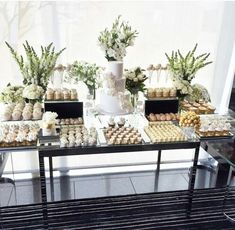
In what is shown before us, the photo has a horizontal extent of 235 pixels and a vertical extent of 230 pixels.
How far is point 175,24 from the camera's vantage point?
3.22 metres

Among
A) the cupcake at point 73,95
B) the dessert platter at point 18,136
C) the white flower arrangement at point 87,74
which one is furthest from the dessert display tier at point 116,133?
the white flower arrangement at point 87,74

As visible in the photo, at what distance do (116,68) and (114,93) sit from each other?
212 mm

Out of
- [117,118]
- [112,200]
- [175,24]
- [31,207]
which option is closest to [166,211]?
[112,200]

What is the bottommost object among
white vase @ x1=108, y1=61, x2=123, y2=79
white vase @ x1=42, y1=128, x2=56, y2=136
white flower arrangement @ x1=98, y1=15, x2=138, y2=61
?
white vase @ x1=42, y1=128, x2=56, y2=136

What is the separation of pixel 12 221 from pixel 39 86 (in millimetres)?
1216

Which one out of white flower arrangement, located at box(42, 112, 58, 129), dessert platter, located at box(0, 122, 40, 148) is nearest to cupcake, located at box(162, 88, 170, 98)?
white flower arrangement, located at box(42, 112, 58, 129)

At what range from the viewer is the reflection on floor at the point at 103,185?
3.05 meters

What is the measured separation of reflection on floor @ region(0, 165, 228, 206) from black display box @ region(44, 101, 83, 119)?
94 cm

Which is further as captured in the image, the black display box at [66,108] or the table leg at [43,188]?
the black display box at [66,108]

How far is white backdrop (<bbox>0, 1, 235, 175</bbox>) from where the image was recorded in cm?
292

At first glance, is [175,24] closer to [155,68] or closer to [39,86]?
[155,68]

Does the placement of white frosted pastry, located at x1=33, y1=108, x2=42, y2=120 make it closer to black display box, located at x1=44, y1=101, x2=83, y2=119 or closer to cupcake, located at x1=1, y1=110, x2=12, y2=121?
black display box, located at x1=44, y1=101, x2=83, y2=119

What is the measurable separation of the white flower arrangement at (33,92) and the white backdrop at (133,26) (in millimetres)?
602

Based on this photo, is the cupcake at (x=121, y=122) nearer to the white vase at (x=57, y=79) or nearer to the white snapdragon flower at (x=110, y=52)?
the white snapdragon flower at (x=110, y=52)
